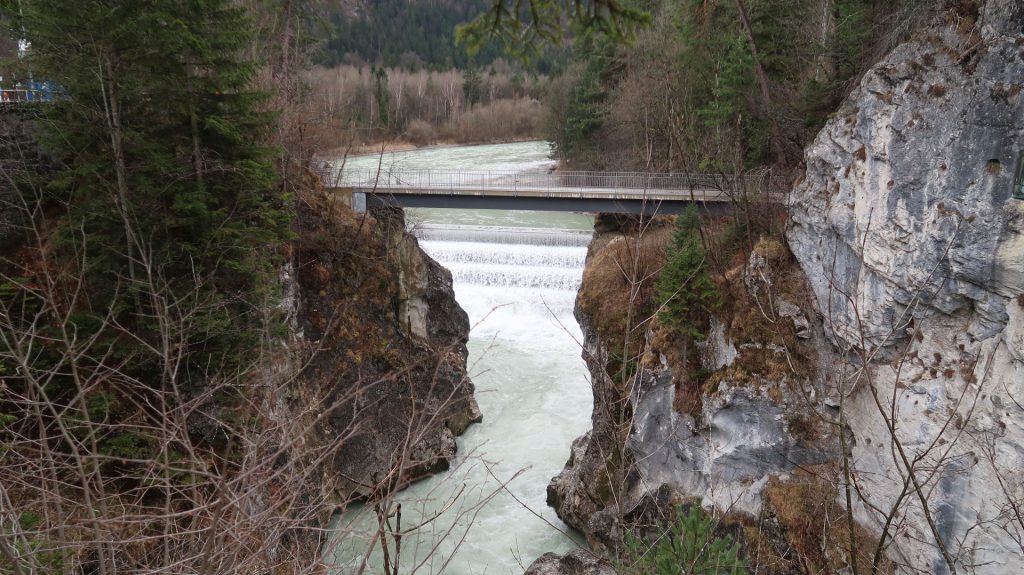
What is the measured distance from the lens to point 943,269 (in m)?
8.84

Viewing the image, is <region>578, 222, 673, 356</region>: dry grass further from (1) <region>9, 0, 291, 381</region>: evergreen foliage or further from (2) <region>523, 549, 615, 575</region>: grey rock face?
(1) <region>9, 0, 291, 381</region>: evergreen foliage

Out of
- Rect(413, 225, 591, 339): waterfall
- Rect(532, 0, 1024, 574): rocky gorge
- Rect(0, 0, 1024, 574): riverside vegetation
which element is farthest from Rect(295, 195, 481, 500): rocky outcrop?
Rect(413, 225, 591, 339): waterfall

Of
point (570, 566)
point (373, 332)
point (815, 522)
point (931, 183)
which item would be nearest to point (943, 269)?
point (931, 183)

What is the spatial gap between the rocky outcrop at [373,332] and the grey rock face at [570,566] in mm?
3416

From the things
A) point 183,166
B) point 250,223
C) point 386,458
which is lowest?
point 386,458

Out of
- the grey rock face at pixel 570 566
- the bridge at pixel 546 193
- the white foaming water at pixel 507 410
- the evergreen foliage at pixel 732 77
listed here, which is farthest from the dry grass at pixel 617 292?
the grey rock face at pixel 570 566

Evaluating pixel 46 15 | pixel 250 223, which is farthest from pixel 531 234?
pixel 46 15

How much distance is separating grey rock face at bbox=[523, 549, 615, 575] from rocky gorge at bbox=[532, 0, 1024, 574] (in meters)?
0.10

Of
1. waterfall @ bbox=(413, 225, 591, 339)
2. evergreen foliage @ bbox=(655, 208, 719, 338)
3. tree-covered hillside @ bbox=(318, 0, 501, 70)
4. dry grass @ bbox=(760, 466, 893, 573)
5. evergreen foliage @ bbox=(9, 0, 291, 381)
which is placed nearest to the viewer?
evergreen foliage @ bbox=(9, 0, 291, 381)

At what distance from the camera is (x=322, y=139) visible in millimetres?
17906

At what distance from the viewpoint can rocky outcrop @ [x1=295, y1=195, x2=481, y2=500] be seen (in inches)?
540

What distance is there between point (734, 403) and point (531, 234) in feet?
53.0

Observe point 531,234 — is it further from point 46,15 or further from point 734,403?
point 46,15

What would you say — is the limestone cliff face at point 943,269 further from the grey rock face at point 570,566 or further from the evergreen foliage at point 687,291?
the grey rock face at point 570,566
